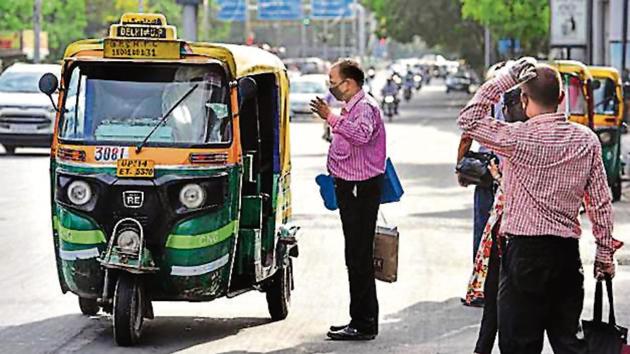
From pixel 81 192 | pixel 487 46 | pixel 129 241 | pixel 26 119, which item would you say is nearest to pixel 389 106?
pixel 487 46

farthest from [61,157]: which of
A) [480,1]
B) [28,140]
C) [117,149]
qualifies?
[480,1]

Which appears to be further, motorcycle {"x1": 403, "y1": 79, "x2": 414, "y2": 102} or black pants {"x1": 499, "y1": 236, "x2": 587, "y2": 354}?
motorcycle {"x1": 403, "y1": 79, "x2": 414, "y2": 102}

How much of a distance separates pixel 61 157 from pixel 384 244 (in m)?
2.34

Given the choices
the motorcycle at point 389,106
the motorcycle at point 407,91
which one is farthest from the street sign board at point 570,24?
the motorcycle at point 407,91

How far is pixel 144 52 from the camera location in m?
9.84

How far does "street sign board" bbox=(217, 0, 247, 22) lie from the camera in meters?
76.2

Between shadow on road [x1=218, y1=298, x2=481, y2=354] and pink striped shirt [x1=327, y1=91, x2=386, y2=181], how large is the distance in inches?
44.9

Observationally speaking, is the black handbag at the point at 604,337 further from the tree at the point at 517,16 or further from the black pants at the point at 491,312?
the tree at the point at 517,16

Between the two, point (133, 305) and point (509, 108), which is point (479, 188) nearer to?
point (509, 108)

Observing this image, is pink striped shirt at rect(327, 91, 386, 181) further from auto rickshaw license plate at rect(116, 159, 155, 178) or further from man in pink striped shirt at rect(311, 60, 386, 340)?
auto rickshaw license plate at rect(116, 159, 155, 178)

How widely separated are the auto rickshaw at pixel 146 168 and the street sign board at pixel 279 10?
7170 centimetres

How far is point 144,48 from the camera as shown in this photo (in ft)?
32.3

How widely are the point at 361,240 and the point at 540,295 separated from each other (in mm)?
3066

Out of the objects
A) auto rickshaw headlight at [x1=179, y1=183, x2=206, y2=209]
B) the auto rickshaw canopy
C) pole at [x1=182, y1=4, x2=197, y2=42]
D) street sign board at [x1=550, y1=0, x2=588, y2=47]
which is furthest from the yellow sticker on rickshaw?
pole at [x1=182, y1=4, x2=197, y2=42]
